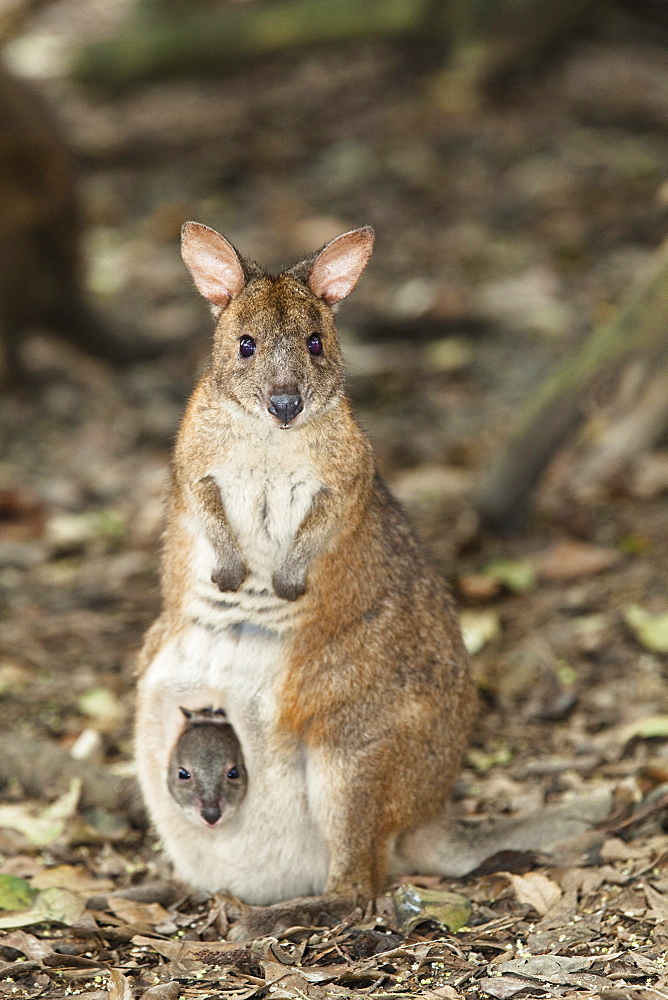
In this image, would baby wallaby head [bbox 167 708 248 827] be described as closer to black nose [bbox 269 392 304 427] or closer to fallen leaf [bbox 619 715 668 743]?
black nose [bbox 269 392 304 427]

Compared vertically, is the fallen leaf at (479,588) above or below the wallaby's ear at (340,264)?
below

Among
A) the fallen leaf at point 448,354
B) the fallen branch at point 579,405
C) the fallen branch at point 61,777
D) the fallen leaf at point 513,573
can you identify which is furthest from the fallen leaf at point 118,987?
the fallen leaf at point 448,354

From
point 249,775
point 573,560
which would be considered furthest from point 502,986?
point 573,560

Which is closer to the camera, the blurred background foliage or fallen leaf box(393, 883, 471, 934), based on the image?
fallen leaf box(393, 883, 471, 934)

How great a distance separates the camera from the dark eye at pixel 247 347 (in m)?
4.11

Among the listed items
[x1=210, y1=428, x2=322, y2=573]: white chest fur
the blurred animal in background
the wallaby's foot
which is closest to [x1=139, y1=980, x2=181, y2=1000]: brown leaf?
the wallaby's foot

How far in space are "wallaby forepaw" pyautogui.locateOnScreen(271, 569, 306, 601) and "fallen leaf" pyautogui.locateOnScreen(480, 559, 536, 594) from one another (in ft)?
7.68

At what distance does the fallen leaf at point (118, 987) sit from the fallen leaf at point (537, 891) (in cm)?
127

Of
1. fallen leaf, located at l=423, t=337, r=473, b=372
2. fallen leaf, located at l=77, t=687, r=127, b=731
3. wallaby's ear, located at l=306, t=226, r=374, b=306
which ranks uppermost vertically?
fallen leaf, located at l=423, t=337, r=473, b=372

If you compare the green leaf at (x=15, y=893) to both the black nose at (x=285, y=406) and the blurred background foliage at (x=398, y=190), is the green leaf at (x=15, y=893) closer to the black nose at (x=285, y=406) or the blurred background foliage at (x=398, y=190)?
the black nose at (x=285, y=406)

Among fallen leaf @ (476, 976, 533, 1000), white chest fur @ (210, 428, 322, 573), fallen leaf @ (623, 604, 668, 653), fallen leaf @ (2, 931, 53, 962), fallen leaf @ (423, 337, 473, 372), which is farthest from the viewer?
fallen leaf @ (423, 337, 473, 372)

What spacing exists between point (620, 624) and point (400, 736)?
2.00 metres

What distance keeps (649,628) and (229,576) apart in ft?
7.69

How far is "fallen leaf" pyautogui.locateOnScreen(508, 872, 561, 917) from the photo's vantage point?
13.8ft
